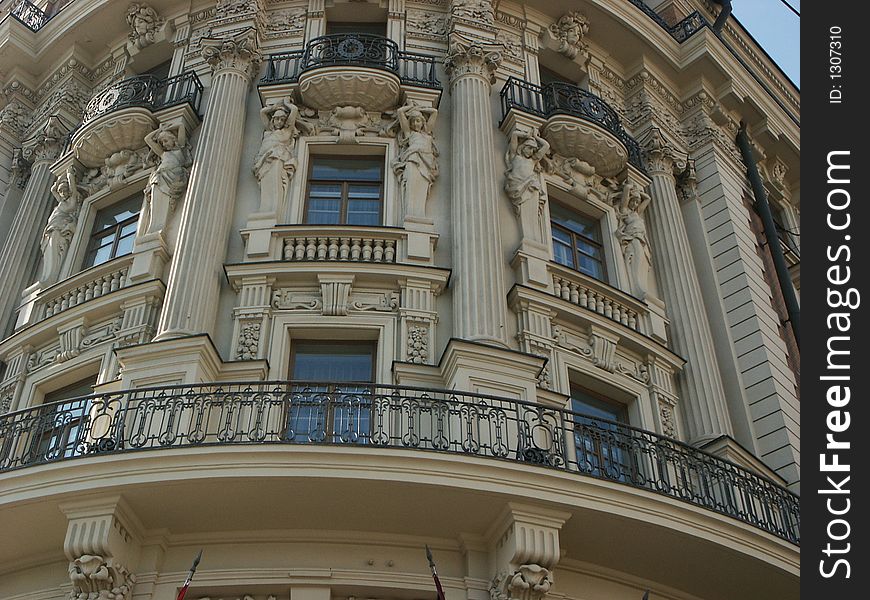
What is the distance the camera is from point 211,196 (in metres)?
17.3

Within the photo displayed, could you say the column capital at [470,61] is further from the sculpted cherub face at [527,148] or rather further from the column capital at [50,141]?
the column capital at [50,141]

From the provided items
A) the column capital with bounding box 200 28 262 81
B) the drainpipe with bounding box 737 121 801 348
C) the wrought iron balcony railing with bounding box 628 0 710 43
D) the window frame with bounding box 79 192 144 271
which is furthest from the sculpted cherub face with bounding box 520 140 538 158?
the window frame with bounding box 79 192 144 271

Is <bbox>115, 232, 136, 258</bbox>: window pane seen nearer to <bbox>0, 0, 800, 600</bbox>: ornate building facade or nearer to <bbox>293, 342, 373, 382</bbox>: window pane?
<bbox>0, 0, 800, 600</bbox>: ornate building facade

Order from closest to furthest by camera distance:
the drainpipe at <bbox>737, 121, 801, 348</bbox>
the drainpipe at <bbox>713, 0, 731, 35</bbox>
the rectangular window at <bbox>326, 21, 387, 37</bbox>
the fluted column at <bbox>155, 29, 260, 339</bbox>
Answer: the fluted column at <bbox>155, 29, 260, 339</bbox> → the drainpipe at <bbox>737, 121, 801, 348</bbox> → the rectangular window at <bbox>326, 21, 387, 37</bbox> → the drainpipe at <bbox>713, 0, 731, 35</bbox>

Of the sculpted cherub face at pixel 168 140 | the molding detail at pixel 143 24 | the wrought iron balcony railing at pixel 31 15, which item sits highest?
the wrought iron balcony railing at pixel 31 15

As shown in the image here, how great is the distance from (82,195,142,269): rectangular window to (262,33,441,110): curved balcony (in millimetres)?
3696

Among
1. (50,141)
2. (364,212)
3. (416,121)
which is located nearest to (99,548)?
(364,212)

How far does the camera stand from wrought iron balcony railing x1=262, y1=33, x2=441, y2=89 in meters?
19.5

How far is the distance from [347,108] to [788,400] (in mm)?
10013

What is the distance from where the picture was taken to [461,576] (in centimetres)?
1301

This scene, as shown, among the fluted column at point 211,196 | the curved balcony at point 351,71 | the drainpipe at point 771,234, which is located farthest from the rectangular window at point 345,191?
the drainpipe at point 771,234

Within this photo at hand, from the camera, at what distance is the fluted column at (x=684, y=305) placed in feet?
57.9
